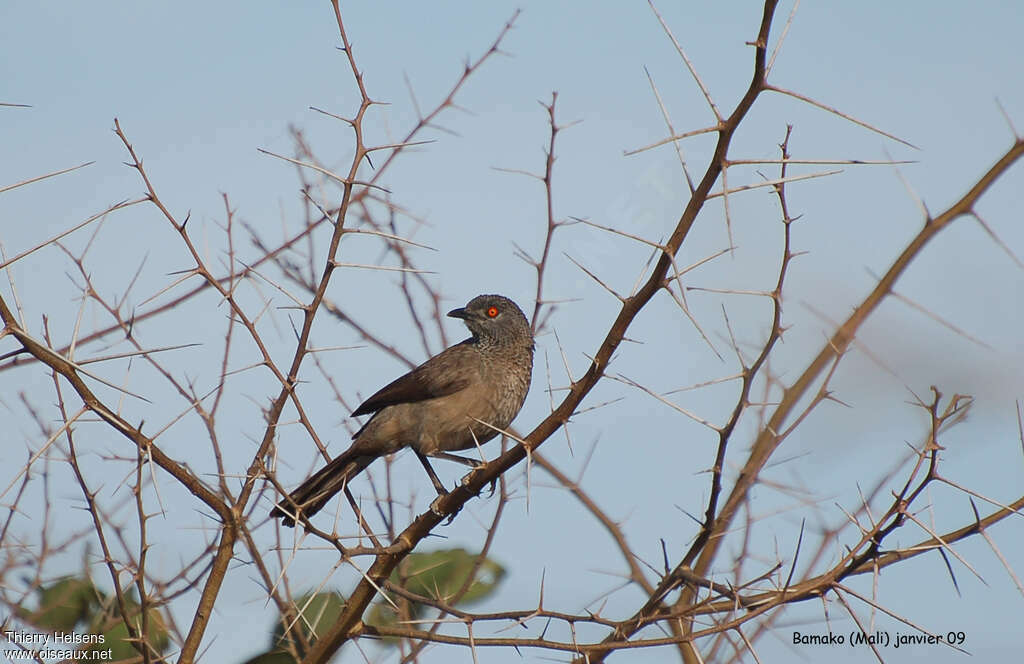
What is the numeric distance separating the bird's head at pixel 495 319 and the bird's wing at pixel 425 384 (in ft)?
1.67

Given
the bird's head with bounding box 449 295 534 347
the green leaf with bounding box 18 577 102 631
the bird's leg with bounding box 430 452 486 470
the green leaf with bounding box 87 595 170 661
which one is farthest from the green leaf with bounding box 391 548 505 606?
the bird's head with bounding box 449 295 534 347

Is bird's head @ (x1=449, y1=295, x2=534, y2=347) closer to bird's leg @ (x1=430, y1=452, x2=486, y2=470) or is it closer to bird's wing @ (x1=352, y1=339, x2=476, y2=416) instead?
bird's wing @ (x1=352, y1=339, x2=476, y2=416)

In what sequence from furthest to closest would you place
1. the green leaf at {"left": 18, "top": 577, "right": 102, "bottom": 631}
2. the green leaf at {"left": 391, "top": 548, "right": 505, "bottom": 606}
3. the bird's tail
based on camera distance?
the bird's tail
the green leaf at {"left": 391, "top": 548, "right": 505, "bottom": 606}
the green leaf at {"left": 18, "top": 577, "right": 102, "bottom": 631}

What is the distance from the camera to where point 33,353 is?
3238 mm

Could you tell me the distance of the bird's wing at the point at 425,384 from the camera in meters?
6.70

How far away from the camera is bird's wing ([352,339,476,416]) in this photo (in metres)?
6.70

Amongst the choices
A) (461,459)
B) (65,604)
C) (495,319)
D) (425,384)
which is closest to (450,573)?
(461,459)

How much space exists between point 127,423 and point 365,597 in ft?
3.52

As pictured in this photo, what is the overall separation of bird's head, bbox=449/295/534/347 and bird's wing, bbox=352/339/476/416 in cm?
51

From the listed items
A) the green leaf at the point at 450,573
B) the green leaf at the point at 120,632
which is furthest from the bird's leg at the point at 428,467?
the green leaf at the point at 120,632

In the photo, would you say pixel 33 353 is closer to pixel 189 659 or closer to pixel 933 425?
pixel 189 659

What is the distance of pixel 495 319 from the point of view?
7512 mm

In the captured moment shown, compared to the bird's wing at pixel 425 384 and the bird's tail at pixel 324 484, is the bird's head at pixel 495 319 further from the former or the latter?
the bird's tail at pixel 324 484

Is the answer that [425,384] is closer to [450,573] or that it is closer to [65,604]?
[450,573]
